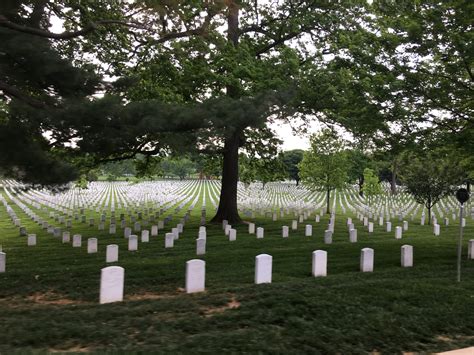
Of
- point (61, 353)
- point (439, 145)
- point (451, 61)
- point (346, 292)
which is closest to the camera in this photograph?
point (61, 353)

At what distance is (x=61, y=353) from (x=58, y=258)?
804 cm

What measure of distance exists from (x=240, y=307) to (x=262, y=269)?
2155mm

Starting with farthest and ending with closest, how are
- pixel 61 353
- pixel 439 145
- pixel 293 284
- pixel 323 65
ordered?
pixel 323 65 < pixel 439 145 < pixel 293 284 < pixel 61 353

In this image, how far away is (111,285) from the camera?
277 inches

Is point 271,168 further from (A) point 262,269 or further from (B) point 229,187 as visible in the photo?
(A) point 262,269

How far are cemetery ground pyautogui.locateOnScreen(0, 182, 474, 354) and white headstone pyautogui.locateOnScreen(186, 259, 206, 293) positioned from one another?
0.68ft

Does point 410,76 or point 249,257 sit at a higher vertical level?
point 410,76

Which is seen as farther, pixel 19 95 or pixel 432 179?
pixel 432 179

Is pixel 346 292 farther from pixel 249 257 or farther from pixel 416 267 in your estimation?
pixel 249 257

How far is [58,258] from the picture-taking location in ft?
37.9

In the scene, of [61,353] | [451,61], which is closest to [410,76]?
[451,61]

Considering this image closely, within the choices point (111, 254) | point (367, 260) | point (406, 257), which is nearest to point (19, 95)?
point (111, 254)

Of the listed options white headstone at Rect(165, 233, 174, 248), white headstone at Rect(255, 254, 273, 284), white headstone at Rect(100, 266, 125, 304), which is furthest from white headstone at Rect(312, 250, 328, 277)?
white headstone at Rect(165, 233, 174, 248)

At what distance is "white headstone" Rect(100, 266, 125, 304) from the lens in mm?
7004
